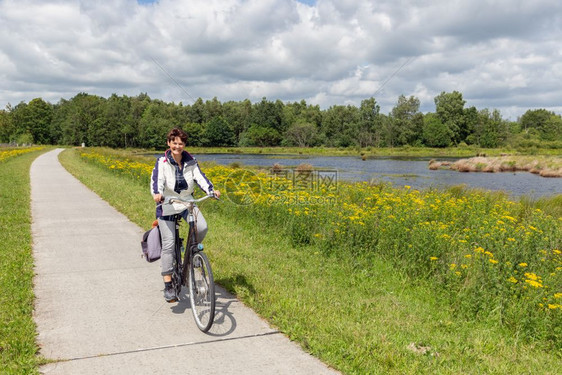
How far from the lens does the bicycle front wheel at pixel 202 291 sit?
14.5 feet

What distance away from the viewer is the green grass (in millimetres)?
3820

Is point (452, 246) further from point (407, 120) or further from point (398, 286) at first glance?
point (407, 120)

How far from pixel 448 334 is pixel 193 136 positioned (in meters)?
103

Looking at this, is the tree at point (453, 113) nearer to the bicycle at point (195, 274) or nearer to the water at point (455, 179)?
the water at point (455, 179)

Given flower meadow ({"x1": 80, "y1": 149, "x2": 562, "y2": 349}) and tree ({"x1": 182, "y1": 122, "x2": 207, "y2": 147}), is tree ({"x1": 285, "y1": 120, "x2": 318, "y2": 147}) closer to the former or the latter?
tree ({"x1": 182, "y1": 122, "x2": 207, "y2": 147})

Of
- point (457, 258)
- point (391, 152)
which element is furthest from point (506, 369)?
point (391, 152)

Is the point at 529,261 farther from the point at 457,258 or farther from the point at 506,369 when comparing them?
the point at 506,369

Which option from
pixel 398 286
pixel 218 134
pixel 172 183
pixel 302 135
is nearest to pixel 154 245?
pixel 172 183

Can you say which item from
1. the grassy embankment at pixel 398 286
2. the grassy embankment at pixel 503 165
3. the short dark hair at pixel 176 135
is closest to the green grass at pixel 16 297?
the grassy embankment at pixel 398 286

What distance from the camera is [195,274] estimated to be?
4.77 meters

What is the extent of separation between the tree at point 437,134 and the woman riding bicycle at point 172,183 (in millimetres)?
102628

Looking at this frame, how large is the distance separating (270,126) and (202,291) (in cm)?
11926

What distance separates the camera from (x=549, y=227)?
26.2ft

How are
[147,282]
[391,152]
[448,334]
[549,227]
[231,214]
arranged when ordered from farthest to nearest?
[391,152]
[231,214]
[549,227]
[147,282]
[448,334]
